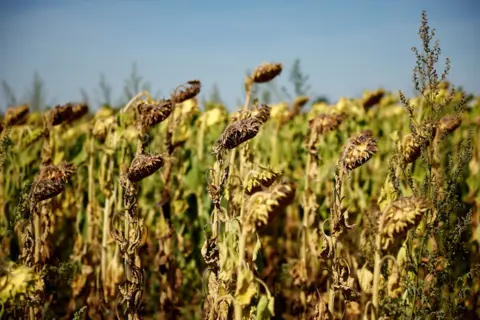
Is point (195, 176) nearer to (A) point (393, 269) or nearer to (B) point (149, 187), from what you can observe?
(B) point (149, 187)

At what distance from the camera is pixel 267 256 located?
4.55 metres

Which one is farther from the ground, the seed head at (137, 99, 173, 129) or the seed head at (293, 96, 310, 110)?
the seed head at (293, 96, 310, 110)

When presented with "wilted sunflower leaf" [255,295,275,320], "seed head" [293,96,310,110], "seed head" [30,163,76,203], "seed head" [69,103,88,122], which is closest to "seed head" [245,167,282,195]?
"wilted sunflower leaf" [255,295,275,320]

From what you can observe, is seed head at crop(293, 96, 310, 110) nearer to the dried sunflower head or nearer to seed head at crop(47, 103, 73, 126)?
seed head at crop(47, 103, 73, 126)

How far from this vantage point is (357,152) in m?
2.11

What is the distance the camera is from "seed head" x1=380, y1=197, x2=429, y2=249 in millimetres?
1852

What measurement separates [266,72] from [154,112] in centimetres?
69

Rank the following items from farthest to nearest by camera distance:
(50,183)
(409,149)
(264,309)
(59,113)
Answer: (59,113)
(409,149)
(50,183)
(264,309)

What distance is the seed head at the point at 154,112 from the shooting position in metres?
2.53

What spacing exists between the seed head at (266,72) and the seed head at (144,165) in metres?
0.93

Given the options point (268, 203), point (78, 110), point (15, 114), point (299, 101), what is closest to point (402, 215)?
point (268, 203)

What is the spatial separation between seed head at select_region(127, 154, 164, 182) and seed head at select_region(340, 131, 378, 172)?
2.28 feet

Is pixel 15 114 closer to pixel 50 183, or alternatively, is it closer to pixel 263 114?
pixel 50 183

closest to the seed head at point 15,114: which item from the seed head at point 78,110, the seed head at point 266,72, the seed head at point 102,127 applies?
the seed head at point 78,110
